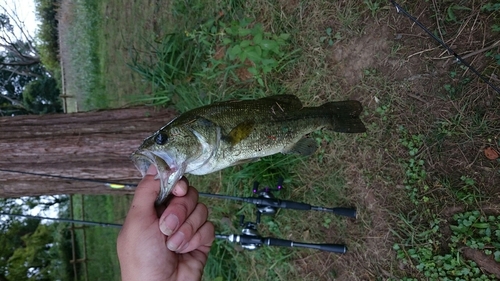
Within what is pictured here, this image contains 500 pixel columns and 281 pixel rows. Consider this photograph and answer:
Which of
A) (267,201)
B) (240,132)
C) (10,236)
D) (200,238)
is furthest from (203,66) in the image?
(10,236)

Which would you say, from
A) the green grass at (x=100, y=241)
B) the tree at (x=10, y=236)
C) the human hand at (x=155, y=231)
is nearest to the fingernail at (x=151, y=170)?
the human hand at (x=155, y=231)

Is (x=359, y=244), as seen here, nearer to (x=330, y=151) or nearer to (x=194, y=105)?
(x=330, y=151)

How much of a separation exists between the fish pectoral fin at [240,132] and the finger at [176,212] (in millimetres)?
Result: 377

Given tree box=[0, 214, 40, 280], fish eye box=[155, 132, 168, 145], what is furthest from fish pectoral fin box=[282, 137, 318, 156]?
tree box=[0, 214, 40, 280]

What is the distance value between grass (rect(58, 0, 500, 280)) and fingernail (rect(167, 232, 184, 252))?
199cm

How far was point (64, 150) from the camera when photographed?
3551 mm

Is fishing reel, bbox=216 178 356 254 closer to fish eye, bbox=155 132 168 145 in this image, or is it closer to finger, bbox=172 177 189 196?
finger, bbox=172 177 189 196

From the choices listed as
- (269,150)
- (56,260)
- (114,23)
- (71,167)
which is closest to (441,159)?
(269,150)

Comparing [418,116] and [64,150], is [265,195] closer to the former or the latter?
[418,116]

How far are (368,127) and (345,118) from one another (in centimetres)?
117

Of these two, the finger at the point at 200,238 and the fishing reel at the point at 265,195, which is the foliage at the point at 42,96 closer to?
the fishing reel at the point at 265,195

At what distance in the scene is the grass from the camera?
283cm

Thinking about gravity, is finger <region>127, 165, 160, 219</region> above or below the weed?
below

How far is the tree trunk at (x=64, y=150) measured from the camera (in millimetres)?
3525
